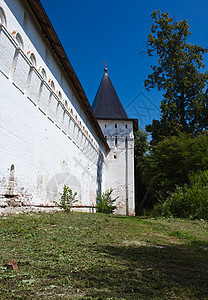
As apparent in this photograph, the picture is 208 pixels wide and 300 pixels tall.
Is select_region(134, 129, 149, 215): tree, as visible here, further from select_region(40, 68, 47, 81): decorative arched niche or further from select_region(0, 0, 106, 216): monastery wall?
select_region(40, 68, 47, 81): decorative arched niche

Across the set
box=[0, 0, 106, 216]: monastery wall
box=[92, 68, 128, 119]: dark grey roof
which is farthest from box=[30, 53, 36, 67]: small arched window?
box=[92, 68, 128, 119]: dark grey roof

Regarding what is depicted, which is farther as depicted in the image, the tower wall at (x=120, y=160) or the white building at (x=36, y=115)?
the tower wall at (x=120, y=160)

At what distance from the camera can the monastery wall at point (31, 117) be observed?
5602mm

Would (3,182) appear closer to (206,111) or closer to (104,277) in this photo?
(104,277)

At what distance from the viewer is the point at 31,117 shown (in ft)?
22.8

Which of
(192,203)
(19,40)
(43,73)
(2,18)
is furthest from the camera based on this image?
(192,203)

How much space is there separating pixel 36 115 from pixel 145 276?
6142mm

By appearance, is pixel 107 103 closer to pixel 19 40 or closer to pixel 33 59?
pixel 33 59

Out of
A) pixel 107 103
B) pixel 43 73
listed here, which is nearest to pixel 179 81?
pixel 107 103

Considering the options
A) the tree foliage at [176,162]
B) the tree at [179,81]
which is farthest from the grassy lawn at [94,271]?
the tree at [179,81]

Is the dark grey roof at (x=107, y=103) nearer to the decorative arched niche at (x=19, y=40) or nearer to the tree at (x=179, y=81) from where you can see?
the tree at (x=179, y=81)

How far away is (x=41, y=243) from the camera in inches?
118

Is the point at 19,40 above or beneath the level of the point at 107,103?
beneath

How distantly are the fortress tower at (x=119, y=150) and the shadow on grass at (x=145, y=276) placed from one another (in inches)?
767
